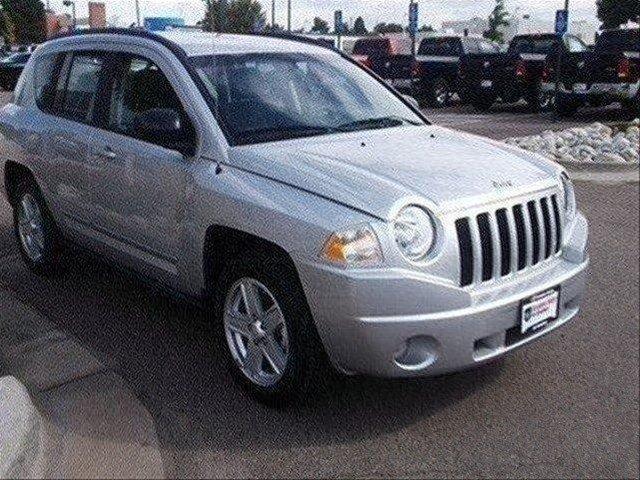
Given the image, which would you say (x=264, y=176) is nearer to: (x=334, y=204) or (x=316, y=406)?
(x=334, y=204)

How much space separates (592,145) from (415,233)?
6812 millimetres

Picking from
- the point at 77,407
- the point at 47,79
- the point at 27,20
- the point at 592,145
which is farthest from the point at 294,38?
the point at 27,20

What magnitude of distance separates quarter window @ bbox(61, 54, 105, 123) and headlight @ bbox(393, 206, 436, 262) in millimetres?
2618

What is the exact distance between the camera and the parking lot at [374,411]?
10.2 feet

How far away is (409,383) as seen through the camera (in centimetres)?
378

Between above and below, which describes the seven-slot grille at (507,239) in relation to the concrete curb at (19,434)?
above

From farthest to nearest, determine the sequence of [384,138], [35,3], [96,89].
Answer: [35,3]
[96,89]
[384,138]

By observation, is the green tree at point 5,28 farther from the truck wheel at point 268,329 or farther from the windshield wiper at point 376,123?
the truck wheel at point 268,329

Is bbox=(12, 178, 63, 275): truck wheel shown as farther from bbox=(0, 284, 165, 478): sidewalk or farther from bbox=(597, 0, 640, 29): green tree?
bbox=(597, 0, 640, 29): green tree

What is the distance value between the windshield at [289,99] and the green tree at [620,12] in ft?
18.7

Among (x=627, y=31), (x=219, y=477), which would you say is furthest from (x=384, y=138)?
(x=627, y=31)

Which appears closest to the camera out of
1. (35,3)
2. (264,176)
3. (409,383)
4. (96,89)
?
(264,176)

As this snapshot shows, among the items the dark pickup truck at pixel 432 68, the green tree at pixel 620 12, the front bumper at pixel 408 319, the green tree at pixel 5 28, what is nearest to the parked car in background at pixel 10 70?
the dark pickup truck at pixel 432 68

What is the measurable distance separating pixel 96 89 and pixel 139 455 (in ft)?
8.45
